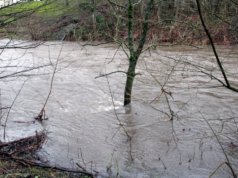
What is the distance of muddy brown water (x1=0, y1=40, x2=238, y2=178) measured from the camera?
25.6 feet

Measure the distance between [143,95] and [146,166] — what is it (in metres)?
5.54

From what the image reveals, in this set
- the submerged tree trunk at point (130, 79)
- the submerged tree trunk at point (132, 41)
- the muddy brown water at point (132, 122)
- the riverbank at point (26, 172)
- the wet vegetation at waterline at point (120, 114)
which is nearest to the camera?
the riverbank at point (26, 172)

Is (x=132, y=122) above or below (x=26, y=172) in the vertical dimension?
below

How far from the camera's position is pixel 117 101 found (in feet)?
40.6

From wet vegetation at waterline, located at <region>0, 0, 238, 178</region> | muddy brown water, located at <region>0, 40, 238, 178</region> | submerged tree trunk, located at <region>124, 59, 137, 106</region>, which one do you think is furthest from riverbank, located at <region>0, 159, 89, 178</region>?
submerged tree trunk, located at <region>124, 59, 137, 106</region>

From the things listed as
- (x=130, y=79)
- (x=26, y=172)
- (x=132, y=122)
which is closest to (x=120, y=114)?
(x=132, y=122)

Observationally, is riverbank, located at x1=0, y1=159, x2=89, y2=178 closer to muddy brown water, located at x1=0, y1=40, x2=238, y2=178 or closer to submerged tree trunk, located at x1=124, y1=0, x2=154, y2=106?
muddy brown water, located at x1=0, y1=40, x2=238, y2=178

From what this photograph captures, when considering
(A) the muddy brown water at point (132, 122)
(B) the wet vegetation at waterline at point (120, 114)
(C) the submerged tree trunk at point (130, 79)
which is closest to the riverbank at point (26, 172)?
(B) the wet vegetation at waterline at point (120, 114)

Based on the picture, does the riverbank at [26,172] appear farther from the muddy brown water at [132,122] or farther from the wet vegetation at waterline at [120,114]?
the muddy brown water at [132,122]

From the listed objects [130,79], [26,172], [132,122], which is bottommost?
[132,122]

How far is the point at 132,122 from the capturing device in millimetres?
10641

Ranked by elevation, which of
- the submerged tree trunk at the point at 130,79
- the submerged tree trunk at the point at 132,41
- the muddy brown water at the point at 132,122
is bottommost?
the muddy brown water at the point at 132,122

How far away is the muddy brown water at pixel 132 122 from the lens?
25.6 ft

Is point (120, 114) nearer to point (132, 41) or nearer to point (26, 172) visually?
point (132, 41)
